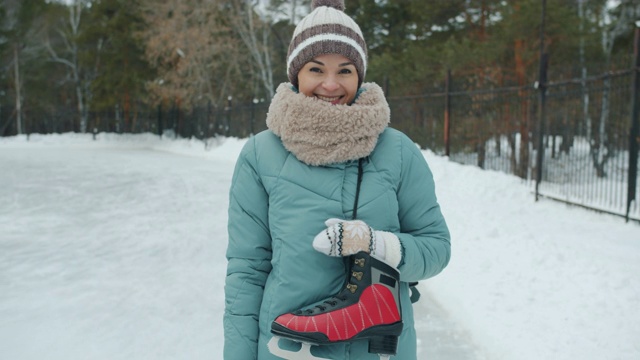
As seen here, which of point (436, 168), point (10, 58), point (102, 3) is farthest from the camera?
point (10, 58)

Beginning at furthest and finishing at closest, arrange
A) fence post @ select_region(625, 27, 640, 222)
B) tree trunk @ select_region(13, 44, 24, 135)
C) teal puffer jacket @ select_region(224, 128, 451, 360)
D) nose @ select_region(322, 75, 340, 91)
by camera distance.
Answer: tree trunk @ select_region(13, 44, 24, 135) < fence post @ select_region(625, 27, 640, 222) < nose @ select_region(322, 75, 340, 91) < teal puffer jacket @ select_region(224, 128, 451, 360)

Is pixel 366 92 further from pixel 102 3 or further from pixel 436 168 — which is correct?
pixel 102 3

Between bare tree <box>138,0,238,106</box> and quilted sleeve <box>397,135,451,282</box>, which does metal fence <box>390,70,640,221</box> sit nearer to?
quilted sleeve <box>397,135,451,282</box>

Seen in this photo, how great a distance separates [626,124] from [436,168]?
12.9 feet

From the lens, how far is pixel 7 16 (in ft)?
118

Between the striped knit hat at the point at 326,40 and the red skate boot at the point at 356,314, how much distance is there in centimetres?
64

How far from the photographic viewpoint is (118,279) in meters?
5.36

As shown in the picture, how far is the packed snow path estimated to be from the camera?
12.8 ft

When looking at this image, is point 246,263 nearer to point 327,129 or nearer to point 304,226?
point 304,226

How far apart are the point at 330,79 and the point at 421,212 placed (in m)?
0.49

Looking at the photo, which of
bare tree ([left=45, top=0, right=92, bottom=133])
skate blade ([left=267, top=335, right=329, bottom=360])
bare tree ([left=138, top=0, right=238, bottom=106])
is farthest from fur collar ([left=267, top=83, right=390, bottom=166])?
bare tree ([left=45, top=0, right=92, bottom=133])

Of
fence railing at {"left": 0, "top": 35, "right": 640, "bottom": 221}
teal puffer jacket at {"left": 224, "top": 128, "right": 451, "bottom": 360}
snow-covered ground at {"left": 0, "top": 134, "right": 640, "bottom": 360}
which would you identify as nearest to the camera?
teal puffer jacket at {"left": 224, "top": 128, "right": 451, "bottom": 360}

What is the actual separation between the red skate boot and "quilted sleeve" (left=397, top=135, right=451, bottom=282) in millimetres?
168

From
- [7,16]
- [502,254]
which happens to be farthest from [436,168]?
[7,16]
